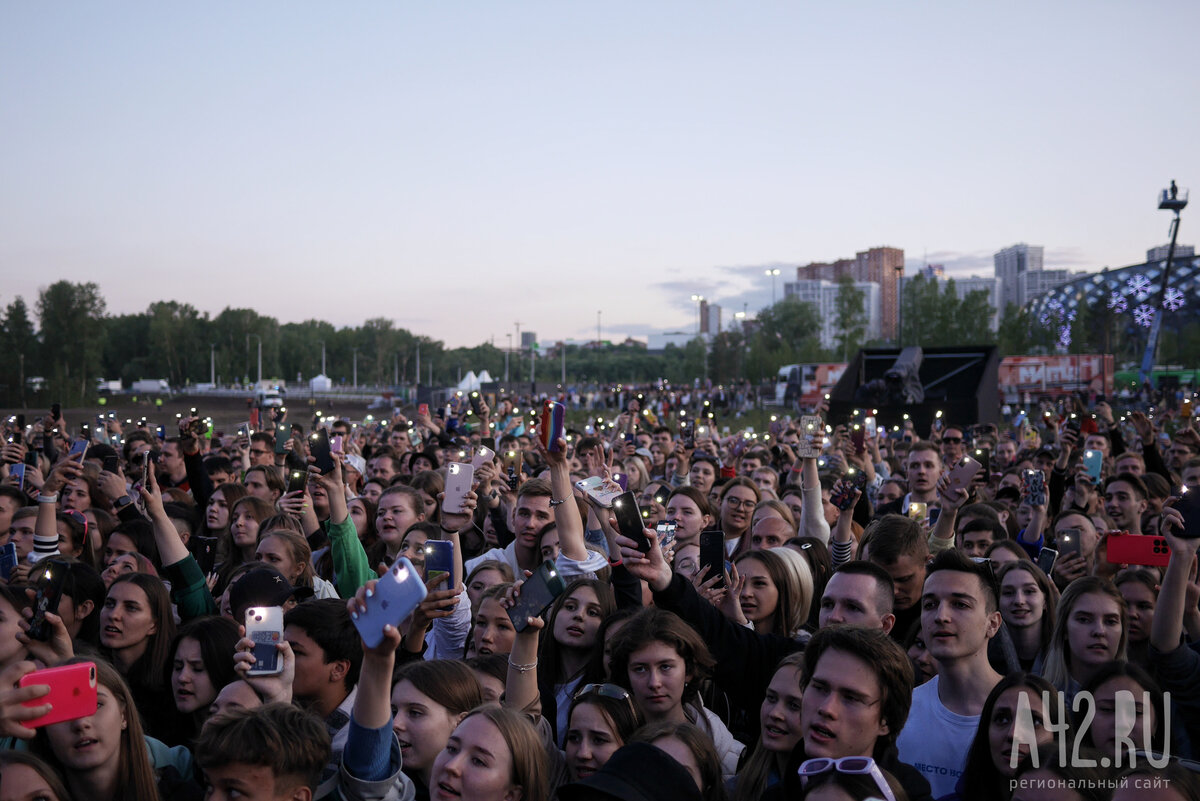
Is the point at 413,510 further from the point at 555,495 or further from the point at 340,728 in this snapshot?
the point at 340,728

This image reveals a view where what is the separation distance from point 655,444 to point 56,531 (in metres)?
9.45

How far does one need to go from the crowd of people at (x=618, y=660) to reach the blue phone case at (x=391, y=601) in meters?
0.05

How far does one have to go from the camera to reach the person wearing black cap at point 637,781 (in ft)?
8.84

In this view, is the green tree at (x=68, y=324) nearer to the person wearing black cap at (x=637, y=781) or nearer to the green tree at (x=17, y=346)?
the green tree at (x=17, y=346)

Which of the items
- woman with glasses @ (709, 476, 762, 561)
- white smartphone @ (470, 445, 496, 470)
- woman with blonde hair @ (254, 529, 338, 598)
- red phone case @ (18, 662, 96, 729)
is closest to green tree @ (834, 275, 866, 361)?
woman with glasses @ (709, 476, 762, 561)

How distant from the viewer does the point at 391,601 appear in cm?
285

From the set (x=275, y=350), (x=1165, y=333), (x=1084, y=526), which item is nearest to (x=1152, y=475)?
(x=1084, y=526)

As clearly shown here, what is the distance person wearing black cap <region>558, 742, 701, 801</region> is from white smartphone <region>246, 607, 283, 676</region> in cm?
A: 139

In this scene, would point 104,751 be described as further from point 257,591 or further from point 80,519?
point 80,519

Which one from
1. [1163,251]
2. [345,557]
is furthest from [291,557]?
[1163,251]

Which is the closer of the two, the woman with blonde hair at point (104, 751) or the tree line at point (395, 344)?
the woman with blonde hair at point (104, 751)

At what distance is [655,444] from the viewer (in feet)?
48.6

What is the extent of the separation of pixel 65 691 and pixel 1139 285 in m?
129

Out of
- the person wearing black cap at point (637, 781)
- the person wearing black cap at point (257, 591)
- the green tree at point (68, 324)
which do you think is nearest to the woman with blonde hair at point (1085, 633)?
the person wearing black cap at point (637, 781)
